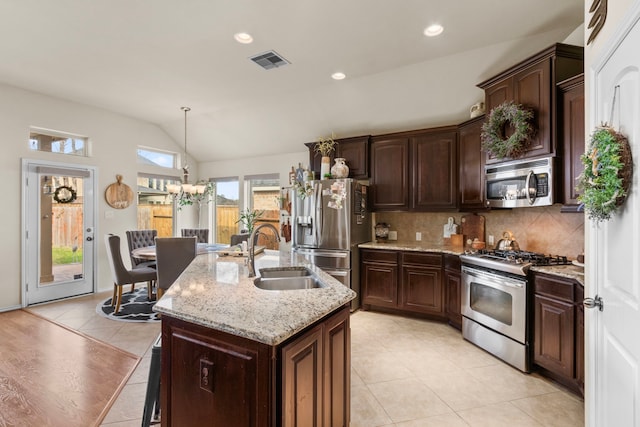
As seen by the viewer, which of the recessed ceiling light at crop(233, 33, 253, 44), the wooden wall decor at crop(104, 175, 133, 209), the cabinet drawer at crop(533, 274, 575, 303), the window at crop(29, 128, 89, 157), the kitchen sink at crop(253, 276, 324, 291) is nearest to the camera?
the kitchen sink at crop(253, 276, 324, 291)

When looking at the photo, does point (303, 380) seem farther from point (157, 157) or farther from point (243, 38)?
point (157, 157)

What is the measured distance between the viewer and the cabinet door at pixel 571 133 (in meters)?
2.36

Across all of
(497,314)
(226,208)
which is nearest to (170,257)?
(226,208)

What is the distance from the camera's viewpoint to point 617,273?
1380 mm

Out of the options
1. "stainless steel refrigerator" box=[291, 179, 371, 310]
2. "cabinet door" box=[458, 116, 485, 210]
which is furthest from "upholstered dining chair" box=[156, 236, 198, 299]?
"cabinet door" box=[458, 116, 485, 210]

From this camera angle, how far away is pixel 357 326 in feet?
11.9

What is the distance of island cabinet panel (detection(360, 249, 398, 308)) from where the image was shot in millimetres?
3973

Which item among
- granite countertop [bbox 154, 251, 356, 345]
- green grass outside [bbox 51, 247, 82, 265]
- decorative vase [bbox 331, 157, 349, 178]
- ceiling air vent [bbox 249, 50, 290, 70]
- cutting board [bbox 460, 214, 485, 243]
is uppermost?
ceiling air vent [bbox 249, 50, 290, 70]

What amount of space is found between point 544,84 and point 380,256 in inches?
96.3

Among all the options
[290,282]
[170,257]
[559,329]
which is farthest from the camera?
[170,257]

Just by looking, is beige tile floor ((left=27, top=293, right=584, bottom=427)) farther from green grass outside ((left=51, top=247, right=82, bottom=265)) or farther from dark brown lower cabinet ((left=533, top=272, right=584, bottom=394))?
green grass outside ((left=51, top=247, right=82, bottom=265))

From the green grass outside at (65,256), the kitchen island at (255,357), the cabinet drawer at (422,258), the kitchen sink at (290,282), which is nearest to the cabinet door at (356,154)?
the cabinet drawer at (422,258)

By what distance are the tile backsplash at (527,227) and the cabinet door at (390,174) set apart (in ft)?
1.27

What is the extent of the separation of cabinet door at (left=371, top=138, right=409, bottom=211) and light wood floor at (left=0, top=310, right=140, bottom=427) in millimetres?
3341
